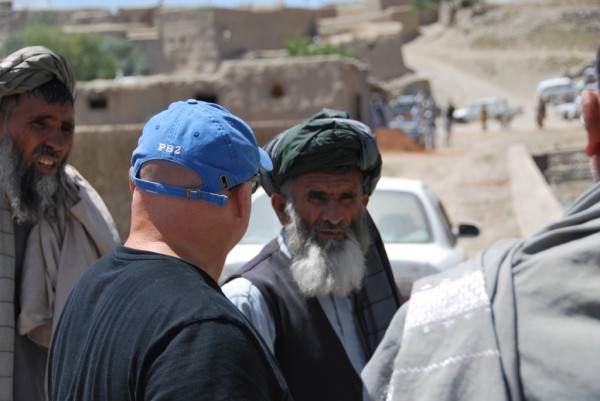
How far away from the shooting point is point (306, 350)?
264 centimetres

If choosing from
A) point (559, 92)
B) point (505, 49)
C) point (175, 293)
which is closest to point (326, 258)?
point (175, 293)

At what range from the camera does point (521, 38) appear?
2269 inches

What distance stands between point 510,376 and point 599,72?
163 centimetres

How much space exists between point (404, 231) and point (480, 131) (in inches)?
1062

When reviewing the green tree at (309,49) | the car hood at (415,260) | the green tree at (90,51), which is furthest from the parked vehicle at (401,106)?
the car hood at (415,260)

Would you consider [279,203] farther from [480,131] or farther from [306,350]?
[480,131]

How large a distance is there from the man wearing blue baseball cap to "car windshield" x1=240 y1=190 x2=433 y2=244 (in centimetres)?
414

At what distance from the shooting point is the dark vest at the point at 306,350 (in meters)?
2.63

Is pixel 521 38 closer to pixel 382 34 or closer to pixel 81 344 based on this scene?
pixel 382 34

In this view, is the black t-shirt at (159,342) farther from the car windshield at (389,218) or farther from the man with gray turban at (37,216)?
the car windshield at (389,218)

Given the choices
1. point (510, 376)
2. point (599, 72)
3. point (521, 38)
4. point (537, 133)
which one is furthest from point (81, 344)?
point (521, 38)

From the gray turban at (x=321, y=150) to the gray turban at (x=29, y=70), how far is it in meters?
0.78

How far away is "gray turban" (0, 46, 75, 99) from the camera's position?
3.09m

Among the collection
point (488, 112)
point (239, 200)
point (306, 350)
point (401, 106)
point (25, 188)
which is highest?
point (239, 200)
